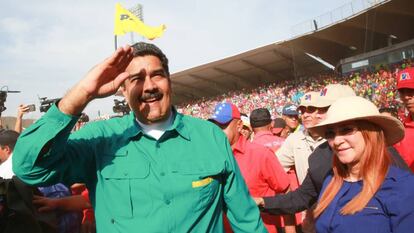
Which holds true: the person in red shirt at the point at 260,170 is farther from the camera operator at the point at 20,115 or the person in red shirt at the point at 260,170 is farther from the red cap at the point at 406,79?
the camera operator at the point at 20,115

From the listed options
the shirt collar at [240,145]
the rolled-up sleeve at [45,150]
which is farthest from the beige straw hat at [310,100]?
the rolled-up sleeve at [45,150]

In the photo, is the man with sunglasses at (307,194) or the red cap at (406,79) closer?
the man with sunglasses at (307,194)

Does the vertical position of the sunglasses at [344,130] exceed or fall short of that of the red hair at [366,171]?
it exceeds it

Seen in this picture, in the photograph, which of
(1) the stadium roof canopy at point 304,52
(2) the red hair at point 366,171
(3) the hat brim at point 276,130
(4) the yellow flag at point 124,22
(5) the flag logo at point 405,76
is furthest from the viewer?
(1) the stadium roof canopy at point 304,52

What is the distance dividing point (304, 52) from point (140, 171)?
26247 mm

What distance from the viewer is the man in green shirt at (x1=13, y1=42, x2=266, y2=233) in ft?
5.04

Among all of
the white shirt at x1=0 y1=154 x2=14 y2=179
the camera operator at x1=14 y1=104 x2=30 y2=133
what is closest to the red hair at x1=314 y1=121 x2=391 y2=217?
the white shirt at x1=0 y1=154 x2=14 y2=179

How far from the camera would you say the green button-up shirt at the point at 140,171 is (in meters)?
1.58

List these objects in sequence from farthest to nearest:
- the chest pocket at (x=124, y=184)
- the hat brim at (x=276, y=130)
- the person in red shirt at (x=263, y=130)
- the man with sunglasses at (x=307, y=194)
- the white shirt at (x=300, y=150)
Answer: the hat brim at (x=276, y=130) < the person in red shirt at (x=263, y=130) < the white shirt at (x=300, y=150) < the man with sunglasses at (x=307, y=194) < the chest pocket at (x=124, y=184)

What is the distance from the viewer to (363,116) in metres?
2.12

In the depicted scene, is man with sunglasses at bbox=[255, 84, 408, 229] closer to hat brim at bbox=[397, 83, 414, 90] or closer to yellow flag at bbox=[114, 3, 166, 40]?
hat brim at bbox=[397, 83, 414, 90]

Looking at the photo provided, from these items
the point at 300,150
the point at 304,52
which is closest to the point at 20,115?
the point at 300,150

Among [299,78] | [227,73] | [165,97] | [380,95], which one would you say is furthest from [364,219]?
[227,73]

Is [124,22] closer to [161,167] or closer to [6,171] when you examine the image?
[6,171]
